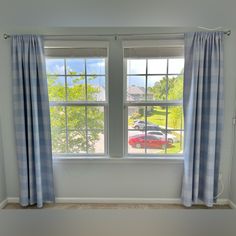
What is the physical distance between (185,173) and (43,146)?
1475 millimetres

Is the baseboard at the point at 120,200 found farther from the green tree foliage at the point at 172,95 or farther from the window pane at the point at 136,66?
the window pane at the point at 136,66

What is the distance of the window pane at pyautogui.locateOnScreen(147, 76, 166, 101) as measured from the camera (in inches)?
71.4

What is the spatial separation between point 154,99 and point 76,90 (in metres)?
0.83

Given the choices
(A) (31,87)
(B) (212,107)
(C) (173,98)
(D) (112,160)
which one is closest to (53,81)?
(A) (31,87)

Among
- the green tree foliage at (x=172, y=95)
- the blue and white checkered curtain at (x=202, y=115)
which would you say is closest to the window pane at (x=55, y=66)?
the green tree foliage at (x=172, y=95)

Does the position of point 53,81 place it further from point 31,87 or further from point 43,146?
point 43,146

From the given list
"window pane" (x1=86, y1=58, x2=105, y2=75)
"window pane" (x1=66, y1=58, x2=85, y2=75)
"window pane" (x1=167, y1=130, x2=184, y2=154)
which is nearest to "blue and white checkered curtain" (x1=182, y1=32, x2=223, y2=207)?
"window pane" (x1=167, y1=130, x2=184, y2=154)

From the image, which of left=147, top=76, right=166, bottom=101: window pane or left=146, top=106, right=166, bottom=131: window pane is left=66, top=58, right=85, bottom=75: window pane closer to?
left=147, top=76, right=166, bottom=101: window pane

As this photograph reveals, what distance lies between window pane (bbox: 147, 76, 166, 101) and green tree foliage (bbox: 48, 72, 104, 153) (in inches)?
21.1

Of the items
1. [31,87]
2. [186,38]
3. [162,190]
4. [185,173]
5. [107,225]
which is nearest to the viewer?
[107,225]

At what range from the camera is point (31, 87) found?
169 centimetres

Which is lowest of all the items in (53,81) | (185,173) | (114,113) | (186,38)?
(185,173)

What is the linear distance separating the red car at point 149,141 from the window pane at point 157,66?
0.67 meters

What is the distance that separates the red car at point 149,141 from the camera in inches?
74.5
